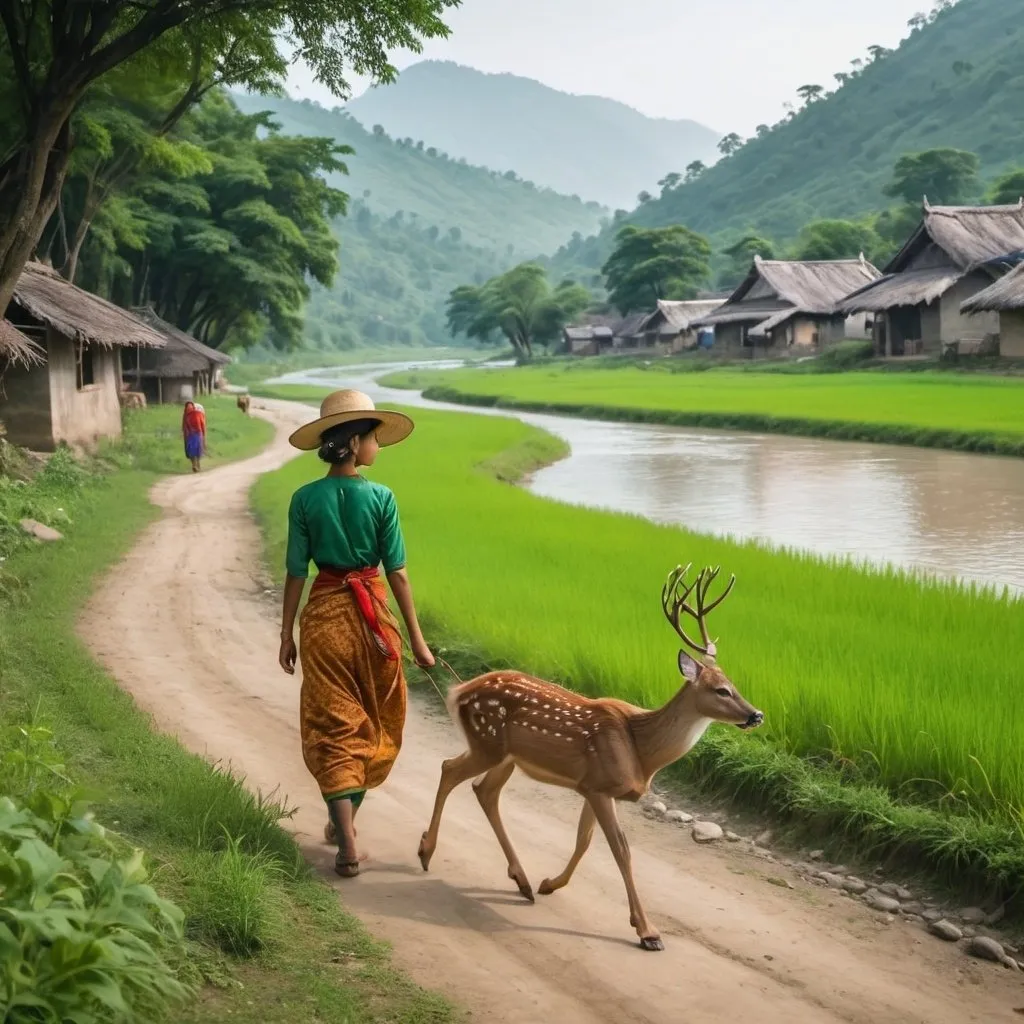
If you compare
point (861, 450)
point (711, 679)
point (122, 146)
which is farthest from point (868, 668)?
point (122, 146)

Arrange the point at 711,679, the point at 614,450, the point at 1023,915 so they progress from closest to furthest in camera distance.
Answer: the point at 711,679
the point at 1023,915
the point at 614,450

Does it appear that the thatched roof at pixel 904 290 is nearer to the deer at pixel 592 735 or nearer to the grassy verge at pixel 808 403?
the grassy verge at pixel 808 403

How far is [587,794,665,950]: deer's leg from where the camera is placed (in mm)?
4230

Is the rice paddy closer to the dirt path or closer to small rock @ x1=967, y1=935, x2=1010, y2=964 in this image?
small rock @ x1=967, y1=935, x2=1010, y2=964

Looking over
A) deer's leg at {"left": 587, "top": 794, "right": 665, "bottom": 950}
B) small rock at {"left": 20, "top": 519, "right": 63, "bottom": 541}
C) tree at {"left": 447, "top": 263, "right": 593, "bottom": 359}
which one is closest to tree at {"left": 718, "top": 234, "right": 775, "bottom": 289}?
tree at {"left": 447, "top": 263, "right": 593, "bottom": 359}

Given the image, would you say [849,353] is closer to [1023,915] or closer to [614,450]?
[614,450]

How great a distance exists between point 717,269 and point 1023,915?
10051 cm

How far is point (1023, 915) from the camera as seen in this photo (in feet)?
15.2

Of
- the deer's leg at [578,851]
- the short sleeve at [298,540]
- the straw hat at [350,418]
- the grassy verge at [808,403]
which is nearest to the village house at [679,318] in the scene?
the grassy verge at [808,403]

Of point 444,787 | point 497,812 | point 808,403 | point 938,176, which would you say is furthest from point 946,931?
point 938,176

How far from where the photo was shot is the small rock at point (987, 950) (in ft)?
14.4

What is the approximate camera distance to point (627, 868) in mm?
4262

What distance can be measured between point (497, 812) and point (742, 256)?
85982 mm

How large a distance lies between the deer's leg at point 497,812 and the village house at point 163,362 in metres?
31.0
